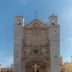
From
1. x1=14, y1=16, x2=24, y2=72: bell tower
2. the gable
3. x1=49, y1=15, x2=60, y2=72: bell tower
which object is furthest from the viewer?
the gable

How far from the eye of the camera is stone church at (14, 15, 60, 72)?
143ft

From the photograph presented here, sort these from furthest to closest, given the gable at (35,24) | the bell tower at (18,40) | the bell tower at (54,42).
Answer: the gable at (35,24) < the bell tower at (18,40) < the bell tower at (54,42)

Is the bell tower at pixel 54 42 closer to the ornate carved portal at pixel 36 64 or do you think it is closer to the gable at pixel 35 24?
the gable at pixel 35 24

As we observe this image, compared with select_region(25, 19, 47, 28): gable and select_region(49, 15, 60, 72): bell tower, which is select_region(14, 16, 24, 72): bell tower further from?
select_region(49, 15, 60, 72): bell tower

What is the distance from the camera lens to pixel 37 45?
1763 inches

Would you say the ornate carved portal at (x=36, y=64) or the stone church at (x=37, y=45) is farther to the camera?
the ornate carved portal at (x=36, y=64)

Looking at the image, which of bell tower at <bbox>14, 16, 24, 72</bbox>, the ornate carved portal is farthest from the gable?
the ornate carved portal

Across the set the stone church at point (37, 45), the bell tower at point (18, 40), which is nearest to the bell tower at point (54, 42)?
the stone church at point (37, 45)

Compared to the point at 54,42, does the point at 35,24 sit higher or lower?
higher

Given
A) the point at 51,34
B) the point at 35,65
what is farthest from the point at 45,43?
the point at 35,65

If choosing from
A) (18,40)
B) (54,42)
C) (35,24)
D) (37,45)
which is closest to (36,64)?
(37,45)

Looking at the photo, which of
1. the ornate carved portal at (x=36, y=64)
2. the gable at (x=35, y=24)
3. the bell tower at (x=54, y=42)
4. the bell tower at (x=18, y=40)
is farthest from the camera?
the gable at (x=35, y=24)

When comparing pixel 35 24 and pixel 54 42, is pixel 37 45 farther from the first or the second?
pixel 35 24

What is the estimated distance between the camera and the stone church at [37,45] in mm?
43688
